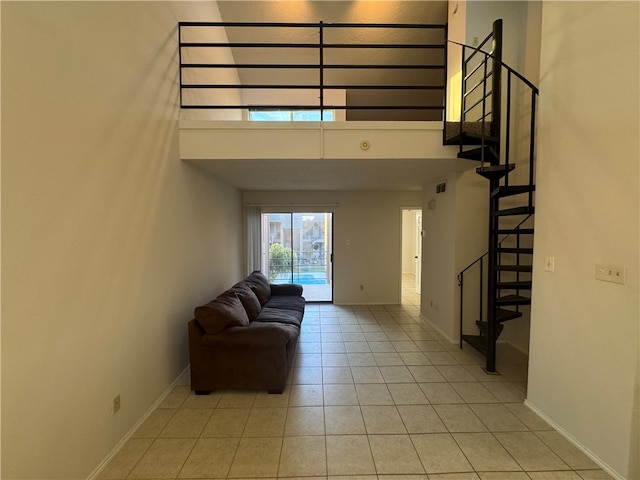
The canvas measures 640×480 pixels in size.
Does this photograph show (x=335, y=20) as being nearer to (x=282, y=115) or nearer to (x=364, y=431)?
(x=282, y=115)

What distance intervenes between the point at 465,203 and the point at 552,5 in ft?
6.74

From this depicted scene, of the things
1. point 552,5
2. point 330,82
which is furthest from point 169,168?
point 330,82

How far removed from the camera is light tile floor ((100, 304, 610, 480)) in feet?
6.08

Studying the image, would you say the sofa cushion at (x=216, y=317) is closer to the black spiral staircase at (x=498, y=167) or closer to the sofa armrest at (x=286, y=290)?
the sofa armrest at (x=286, y=290)

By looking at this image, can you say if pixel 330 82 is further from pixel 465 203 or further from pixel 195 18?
pixel 465 203

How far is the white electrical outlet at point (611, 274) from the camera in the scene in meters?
1.75

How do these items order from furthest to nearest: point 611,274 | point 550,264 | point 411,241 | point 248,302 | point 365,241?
point 411,241, point 365,241, point 248,302, point 550,264, point 611,274

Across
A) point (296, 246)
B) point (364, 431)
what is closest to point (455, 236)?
point (364, 431)

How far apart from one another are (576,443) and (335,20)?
593 cm

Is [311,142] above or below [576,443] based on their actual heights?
above

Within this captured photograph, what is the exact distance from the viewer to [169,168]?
2.76 m

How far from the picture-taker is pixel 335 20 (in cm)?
480

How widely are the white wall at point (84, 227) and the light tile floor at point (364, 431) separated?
39 centimetres

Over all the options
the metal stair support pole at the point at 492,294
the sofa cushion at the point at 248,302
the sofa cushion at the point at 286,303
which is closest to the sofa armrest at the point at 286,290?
the sofa cushion at the point at 286,303
